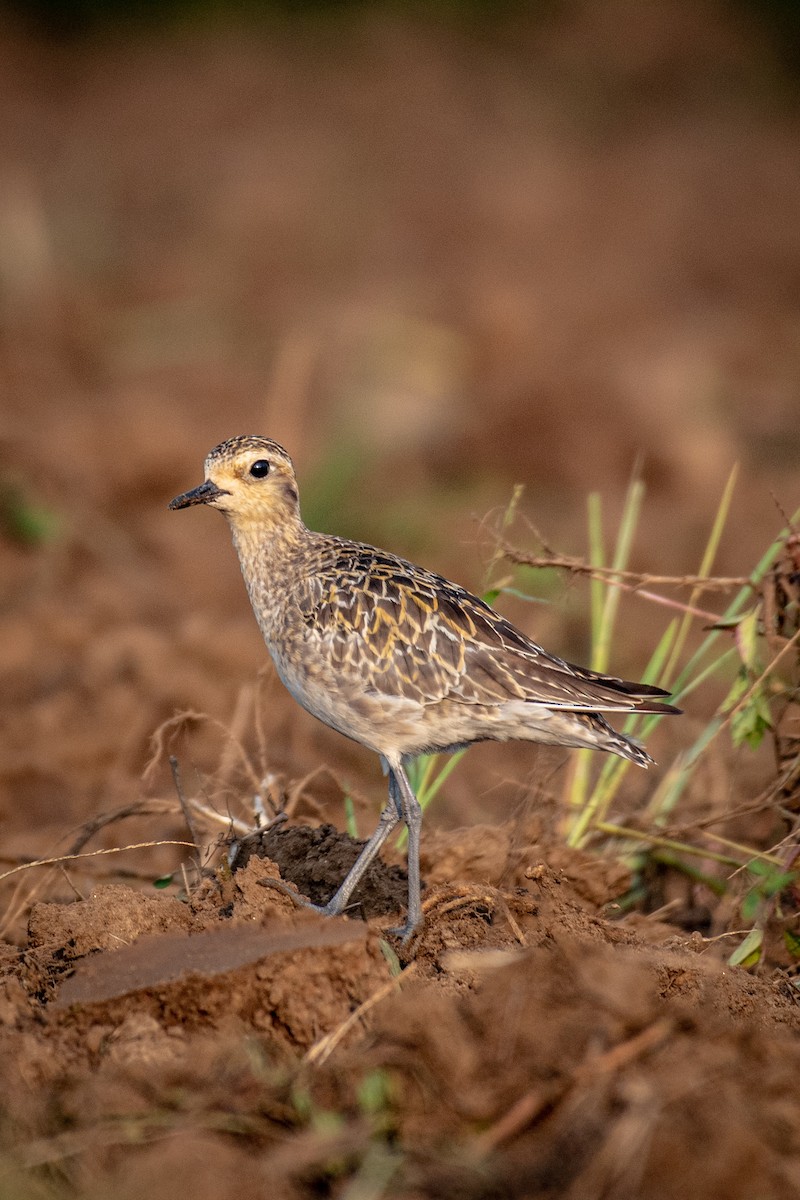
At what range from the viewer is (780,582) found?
235 inches

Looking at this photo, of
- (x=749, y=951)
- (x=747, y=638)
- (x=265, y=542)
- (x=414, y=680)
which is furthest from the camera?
(x=265, y=542)

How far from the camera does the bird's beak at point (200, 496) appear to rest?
652 cm

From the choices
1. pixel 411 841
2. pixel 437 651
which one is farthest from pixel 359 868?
pixel 437 651

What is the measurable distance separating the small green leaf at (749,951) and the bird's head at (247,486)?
2.70 metres

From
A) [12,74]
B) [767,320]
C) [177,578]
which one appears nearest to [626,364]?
[767,320]

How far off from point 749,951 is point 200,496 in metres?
3.01

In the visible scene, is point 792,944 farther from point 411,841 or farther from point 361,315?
point 361,315

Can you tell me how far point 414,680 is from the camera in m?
6.00

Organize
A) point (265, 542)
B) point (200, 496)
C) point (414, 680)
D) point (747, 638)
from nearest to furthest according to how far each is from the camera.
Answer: point (747, 638), point (414, 680), point (200, 496), point (265, 542)

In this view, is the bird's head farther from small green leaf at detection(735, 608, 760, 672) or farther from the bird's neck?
small green leaf at detection(735, 608, 760, 672)

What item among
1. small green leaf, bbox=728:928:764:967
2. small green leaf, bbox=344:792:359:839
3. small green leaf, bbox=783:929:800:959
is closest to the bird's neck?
small green leaf, bbox=344:792:359:839

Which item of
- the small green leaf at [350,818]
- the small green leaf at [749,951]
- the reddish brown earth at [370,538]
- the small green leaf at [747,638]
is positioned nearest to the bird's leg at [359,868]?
the reddish brown earth at [370,538]

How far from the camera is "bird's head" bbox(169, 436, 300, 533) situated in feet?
21.9

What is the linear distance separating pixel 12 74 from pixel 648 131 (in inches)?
510
